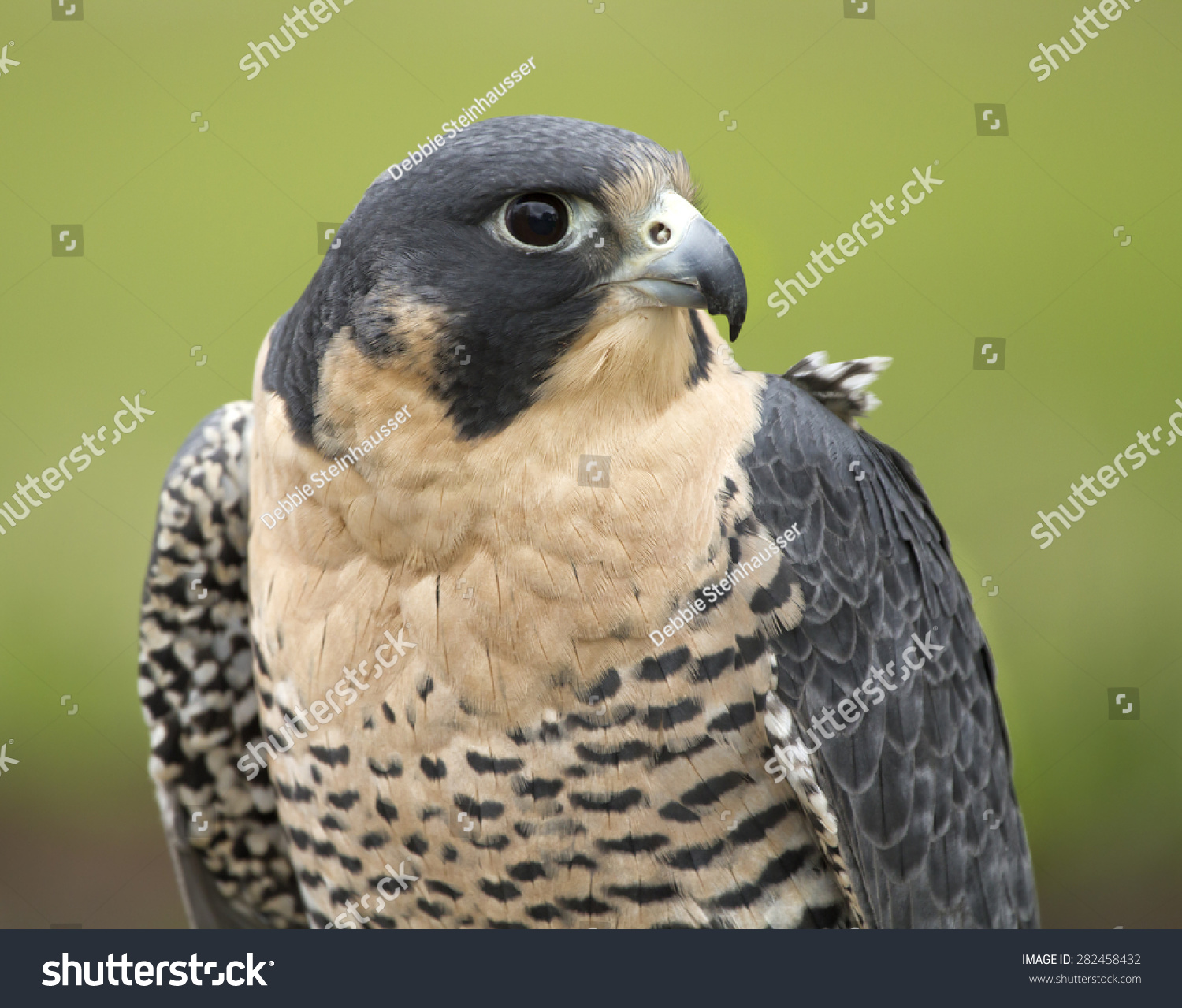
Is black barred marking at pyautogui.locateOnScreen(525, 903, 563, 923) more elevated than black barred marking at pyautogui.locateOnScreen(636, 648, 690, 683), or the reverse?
black barred marking at pyautogui.locateOnScreen(636, 648, 690, 683)

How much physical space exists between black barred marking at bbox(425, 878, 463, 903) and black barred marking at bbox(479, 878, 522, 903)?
71mm

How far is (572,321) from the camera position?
186cm

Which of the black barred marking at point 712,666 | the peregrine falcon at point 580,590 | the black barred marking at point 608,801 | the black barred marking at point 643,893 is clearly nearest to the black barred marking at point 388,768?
the peregrine falcon at point 580,590

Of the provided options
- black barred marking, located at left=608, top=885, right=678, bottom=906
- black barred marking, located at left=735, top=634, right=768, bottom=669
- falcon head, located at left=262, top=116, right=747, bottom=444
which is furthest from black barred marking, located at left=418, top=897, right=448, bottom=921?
falcon head, located at left=262, top=116, right=747, bottom=444

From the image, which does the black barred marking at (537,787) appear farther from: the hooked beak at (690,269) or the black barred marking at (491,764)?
the hooked beak at (690,269)

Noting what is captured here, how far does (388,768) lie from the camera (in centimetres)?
214

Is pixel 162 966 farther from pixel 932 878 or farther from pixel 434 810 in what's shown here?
pixel 932 878

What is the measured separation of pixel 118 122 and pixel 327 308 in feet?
10.0

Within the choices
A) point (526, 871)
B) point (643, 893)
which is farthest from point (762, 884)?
point (526, 871)

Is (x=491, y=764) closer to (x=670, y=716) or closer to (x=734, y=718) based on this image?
(x=670, y=716)

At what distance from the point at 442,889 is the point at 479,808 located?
28cm

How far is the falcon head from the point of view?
1.82m

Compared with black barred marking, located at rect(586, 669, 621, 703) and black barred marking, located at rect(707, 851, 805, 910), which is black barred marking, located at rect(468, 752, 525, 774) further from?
black barred marking, located at rect(707, 851, 805, 910)

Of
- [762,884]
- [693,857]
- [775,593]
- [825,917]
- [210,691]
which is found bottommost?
[825,917]
